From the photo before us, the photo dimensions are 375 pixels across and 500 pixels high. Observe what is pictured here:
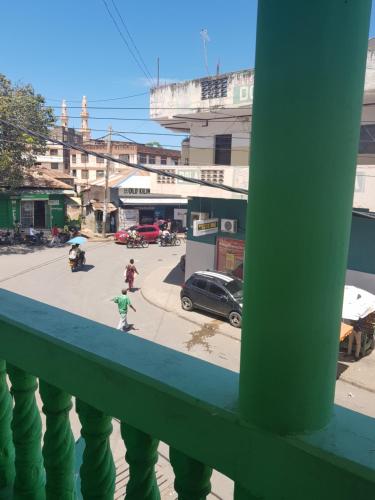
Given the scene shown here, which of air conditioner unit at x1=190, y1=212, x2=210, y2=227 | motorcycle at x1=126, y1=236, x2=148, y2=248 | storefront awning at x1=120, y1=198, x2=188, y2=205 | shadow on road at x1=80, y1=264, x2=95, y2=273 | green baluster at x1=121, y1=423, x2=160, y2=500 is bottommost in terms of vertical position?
shadow on road at x1=80, y1=264, x2=95, y2=273

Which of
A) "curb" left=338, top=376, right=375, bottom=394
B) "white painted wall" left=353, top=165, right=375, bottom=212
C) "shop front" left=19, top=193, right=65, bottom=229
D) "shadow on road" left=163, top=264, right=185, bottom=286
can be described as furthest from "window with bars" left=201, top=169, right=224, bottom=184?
"shop front" left=19, top=193, right=65, bottom=229

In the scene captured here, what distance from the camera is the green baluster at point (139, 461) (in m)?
1.20

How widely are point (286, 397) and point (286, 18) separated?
0.73 metres

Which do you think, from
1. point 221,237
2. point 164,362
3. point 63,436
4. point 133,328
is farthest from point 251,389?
point 221,237

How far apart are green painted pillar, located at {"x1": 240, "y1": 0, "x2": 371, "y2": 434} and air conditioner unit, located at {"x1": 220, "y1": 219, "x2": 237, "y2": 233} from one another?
44.7 feet

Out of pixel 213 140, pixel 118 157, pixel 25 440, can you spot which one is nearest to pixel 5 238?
pixel 213 140

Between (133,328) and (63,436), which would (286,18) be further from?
(133,328)

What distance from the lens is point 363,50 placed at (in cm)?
80

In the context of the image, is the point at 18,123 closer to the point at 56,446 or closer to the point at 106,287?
the point at 106,287

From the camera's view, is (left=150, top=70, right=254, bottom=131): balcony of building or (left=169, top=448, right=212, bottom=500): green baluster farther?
(left=150, top=70, right=254, bottom=131): balcony of building

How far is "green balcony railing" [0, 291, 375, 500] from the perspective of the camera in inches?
33.0

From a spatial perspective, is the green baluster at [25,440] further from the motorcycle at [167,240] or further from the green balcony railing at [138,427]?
the motorcycle at [167,240]

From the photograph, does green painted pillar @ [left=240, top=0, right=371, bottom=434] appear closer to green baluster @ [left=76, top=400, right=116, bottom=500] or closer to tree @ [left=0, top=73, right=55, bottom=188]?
green baluster @ [left=76, top=400, right=116, bottom=500]

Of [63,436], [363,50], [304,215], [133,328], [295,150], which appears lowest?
[133,328]
